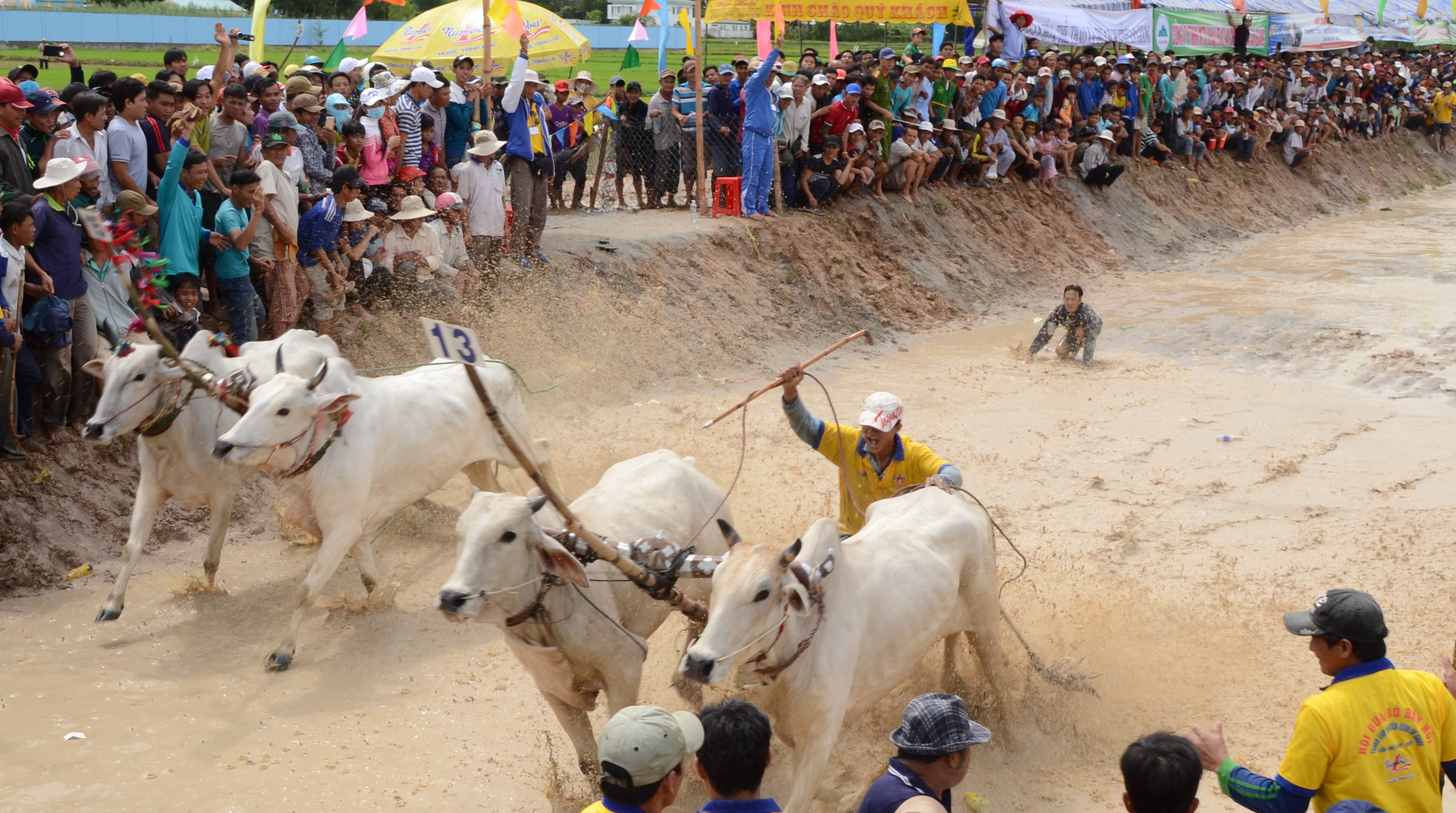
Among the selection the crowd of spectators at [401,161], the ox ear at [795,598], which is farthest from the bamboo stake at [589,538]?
the crowd of spectators at [401,161]

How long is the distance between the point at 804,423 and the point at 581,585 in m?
1.69

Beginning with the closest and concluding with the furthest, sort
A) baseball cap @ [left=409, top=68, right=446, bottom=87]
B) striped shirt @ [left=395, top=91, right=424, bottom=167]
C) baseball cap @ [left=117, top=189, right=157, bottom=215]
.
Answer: baseball cap @ [left=117, top=189, right=157, bottom=215]
striped shirt @ [left=395, top=91, right=424, bottom=167]
baseball cap @ [left=409, top=68, right=446, bottom=87]

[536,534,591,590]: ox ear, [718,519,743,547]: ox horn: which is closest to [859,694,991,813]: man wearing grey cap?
[718,519,743,547]: ox horn

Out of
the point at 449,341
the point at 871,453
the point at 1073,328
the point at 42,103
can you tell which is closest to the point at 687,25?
the point at 1073,328

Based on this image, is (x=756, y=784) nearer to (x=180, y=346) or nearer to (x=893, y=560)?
(x=893, y=560)

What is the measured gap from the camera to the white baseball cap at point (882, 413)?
5984 millimetres

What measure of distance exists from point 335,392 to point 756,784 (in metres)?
4.34

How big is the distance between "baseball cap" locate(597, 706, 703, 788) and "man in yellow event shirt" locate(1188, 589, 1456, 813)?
156 cm

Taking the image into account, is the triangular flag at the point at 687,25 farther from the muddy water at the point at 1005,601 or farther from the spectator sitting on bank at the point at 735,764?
the spectator sitting on bank at the point at 735,764

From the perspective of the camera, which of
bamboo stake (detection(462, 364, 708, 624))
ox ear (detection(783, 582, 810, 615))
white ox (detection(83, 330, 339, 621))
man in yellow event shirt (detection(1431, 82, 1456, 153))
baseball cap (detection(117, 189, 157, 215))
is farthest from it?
man in yellow event shirt (detection(1431, 82, 1456, 153))

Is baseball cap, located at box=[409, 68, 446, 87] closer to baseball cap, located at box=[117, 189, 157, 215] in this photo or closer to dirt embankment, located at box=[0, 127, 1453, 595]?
dirt embankment, located at box=[0, 127, 1453, 595]

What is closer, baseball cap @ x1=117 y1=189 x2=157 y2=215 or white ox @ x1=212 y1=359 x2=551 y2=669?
white ox @ x1=212 y1=359 x2=551 y2=669

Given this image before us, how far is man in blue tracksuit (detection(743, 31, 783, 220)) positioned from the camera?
14859mm

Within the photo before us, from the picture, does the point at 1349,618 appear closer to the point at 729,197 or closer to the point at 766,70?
the point at 766,70
